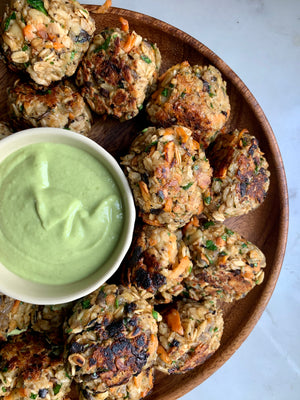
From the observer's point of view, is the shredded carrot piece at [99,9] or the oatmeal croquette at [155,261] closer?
the oatmeal croquette at [155,261]

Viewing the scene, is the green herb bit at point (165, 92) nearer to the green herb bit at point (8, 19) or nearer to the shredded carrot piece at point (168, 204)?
the shredded carrot piece at point (168, 204)

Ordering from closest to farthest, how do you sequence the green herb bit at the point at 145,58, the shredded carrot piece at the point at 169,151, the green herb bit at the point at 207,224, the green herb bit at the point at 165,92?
the shredded carrot piece at the point at 169,151, the green herb bit at the point at 145,58, the green herb bit at the point at 165,92, the green herb bit at the point at 207,224

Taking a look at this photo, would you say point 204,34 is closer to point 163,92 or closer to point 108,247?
point 163,92

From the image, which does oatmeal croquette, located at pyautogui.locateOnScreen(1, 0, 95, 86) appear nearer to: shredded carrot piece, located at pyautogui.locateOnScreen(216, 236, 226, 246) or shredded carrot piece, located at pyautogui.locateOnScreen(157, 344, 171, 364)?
shredded carrot piece, located at pyautogui.locateOnScreen(216, 236, 226, 246)

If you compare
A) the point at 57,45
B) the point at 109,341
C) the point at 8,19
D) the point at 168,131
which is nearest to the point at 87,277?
the point at 109,341

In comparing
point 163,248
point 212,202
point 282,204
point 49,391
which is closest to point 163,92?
point 212,202

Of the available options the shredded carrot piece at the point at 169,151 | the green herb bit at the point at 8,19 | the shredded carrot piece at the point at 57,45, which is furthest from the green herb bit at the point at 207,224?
the green herb bit at the point at 8,19
